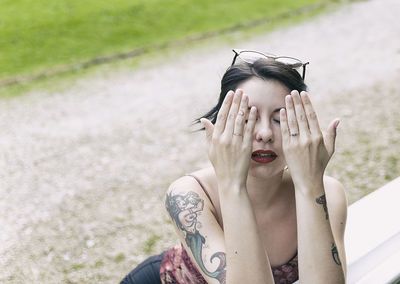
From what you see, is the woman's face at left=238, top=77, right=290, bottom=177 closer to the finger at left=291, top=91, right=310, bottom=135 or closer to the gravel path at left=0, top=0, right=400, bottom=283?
the finger at left=291, top=91, right=310, bottom=135

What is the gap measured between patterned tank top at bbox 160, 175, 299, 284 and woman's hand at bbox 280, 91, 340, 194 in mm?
450

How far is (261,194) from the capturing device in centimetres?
217

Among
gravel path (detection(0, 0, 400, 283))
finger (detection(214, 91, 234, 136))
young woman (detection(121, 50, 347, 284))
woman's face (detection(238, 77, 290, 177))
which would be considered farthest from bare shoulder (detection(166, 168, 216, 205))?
gravel path (detection(0, 0, 400, 283))

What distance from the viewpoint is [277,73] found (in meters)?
1.99

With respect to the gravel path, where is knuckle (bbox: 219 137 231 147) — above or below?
above

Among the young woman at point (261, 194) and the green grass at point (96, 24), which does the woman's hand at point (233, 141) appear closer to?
the young woman at point (261, 194)

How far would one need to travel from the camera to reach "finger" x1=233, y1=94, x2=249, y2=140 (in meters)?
1.80

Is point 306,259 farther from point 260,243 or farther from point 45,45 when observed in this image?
point 45,45

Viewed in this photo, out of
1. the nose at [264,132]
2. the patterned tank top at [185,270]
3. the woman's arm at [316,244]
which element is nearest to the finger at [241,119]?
→ the nose at [264,132]

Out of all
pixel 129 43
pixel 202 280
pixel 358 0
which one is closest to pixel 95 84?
pixel 129 43

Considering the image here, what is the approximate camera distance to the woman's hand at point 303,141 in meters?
1.80

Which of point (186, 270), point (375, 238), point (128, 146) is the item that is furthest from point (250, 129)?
point (128, 146)

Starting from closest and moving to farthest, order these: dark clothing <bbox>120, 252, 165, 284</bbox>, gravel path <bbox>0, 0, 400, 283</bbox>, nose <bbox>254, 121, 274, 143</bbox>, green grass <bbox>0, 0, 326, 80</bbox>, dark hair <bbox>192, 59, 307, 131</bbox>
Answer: nose <bbox>254, 121, 274, 143</bbox> → dark hair <bbox>192, 59, 307, 131</bbox> → dark clothing <bbox>120, 252, 165, 284</bbox> → gravel path <bbox>0, 0, 400, 283</bbox> → green grass <bbox>0, 0, 326, 80</bbox>

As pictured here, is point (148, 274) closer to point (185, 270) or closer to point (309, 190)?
point (185, 270)
